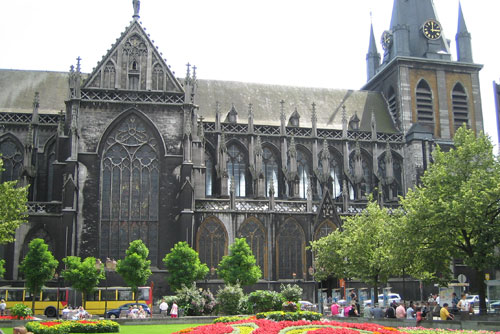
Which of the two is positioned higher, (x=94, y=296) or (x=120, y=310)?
(x=94, y=296)

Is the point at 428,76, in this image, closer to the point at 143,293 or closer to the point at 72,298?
the point at 143,293

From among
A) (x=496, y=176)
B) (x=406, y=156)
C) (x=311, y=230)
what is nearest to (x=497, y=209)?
(x=496, y=176)

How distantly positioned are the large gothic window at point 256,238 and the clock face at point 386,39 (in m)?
32.0

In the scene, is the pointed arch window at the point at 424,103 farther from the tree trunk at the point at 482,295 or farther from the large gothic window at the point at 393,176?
the tree trunk at the point at 482,295

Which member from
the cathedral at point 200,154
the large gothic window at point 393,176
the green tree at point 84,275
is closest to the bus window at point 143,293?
the cathedral at point 200,154

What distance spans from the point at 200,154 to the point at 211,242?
25.7 ft

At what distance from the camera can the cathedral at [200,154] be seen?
173ft

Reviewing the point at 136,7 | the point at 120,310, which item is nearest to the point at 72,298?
the point at 120,310

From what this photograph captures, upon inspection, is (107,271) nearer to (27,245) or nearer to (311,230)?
(27,245)

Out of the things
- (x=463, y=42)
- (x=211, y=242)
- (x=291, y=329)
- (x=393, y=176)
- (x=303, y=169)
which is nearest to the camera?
(x=291, y=329)

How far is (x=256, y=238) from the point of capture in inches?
2156

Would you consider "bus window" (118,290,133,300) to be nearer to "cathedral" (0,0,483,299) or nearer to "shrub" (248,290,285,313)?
"cathedral" (0,0,483,299)

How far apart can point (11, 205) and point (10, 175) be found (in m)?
20.0

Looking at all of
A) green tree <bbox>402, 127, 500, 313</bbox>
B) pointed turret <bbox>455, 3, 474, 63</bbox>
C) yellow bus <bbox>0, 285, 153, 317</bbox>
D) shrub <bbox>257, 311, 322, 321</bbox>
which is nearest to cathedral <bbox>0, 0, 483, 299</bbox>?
pointed turret <bbox>455, 3, 474, 63</bbox>
